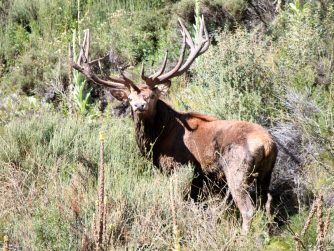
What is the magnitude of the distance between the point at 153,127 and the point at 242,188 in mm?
1484

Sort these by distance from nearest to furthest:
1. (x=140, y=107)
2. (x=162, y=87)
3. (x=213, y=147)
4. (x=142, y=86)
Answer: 1. (x=213, y=147)
2. (x=140, y=107)
3. (x=142, y=86)
4. (x=162, y=87)

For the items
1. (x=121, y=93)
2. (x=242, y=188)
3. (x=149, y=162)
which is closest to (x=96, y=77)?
(x=121, y=93)

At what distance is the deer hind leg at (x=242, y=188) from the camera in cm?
579

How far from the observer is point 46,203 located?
18.7 ft

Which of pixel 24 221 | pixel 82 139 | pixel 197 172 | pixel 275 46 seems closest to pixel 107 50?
pixel 275 46

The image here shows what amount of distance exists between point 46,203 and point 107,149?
1451 millimetres

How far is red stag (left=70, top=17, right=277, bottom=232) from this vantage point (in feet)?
19.1

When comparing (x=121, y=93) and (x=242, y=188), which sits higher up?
(x=121, y=93)

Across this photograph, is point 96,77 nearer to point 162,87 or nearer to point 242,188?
point 162,87

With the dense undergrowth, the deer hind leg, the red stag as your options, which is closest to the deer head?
the red stag

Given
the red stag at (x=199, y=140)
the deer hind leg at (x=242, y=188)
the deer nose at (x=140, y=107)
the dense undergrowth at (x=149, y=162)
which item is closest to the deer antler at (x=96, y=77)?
the red stag at (x=199, y=140)

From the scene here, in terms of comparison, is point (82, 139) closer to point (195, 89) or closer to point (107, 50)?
point (195, 89)

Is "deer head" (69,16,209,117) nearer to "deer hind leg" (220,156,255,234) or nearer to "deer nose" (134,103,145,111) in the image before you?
"deer nose" (134,103,145,111)

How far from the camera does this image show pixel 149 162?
6691 millimetres
